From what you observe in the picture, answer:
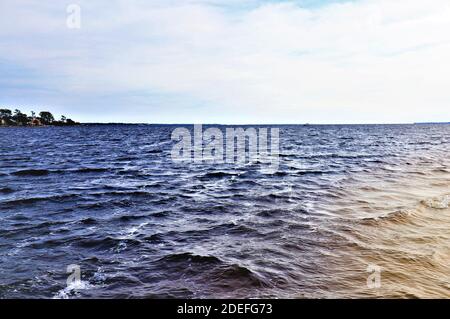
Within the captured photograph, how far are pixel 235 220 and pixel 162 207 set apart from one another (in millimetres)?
4405

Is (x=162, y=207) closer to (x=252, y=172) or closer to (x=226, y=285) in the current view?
(x=226, y=285)

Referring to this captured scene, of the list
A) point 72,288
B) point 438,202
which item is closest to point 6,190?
point 72,288

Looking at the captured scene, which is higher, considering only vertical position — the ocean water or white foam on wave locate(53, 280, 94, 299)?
the ocean water

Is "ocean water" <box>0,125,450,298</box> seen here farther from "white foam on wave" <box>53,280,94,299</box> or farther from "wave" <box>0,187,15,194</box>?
"wave" <box>0,187,15,194</box>

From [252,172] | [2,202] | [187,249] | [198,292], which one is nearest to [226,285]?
[198,292]

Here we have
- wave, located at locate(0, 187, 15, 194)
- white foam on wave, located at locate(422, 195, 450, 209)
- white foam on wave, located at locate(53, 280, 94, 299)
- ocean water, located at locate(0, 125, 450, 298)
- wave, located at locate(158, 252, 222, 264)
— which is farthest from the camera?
wave, located at locate(0, 187, 15, 194)

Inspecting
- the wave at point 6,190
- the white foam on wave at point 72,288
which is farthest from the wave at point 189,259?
the wave at point 6,190

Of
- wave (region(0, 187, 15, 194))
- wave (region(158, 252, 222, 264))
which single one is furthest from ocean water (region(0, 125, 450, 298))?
wave (region(0, 187, 15, 194))

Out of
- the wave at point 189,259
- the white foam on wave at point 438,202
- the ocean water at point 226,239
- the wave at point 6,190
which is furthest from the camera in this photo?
the wave at point 6,190

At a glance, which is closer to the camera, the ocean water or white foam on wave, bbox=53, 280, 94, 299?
white foam on wave, bbox=53, 280, 94, 299

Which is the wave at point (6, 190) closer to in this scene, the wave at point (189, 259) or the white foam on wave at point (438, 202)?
the wave at point (189, 259)

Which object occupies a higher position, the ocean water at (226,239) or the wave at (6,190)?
the wave at (6,190)

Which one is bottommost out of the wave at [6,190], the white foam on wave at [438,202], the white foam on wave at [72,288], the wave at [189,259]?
the white foam on wave at [72,288]

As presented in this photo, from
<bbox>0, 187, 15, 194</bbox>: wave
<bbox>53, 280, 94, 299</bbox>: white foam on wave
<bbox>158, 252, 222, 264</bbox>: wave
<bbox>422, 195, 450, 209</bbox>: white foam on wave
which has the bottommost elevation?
<bbox>53, 280, 94, 299</bbox>: white foam on wave
